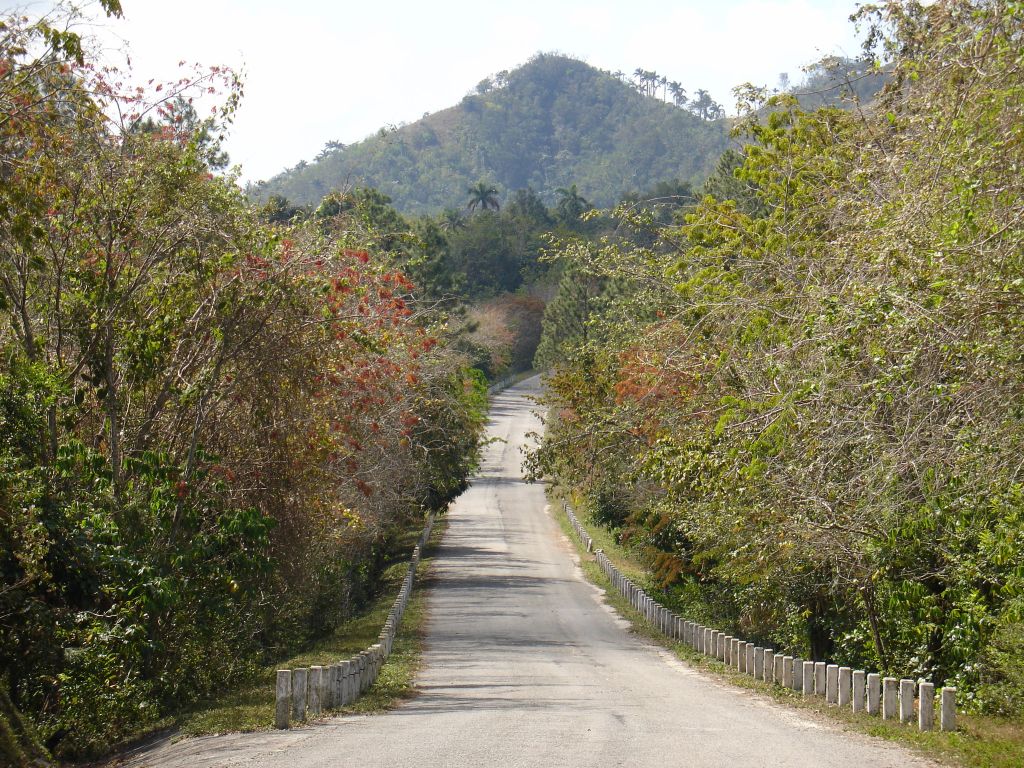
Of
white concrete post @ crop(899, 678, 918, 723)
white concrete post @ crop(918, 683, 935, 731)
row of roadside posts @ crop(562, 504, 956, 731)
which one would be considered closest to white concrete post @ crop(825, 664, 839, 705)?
row of roadside posts @ crop(562, 504, 956, 731)

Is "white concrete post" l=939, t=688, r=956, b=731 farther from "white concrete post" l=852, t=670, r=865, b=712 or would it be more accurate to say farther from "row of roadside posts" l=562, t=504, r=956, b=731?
"white concrete post" l=852, t=670, r=865, b=712

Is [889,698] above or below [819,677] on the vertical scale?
above

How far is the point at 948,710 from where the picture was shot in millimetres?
12703

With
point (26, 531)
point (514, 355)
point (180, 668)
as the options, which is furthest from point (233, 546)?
point (514, 355)

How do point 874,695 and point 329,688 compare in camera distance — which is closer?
point 874,695

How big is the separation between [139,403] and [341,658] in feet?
20.4

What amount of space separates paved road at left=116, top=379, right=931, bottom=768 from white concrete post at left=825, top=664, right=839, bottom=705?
653 mm

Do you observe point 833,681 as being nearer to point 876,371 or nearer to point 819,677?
point 819,677

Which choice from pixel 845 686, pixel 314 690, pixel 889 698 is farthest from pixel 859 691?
pixel 314 690

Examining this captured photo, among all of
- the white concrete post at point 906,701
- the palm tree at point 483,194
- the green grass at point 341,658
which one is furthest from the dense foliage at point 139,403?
the palm tree at point 483,194

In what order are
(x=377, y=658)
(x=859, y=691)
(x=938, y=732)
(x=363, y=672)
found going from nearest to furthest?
1. (x=938, y=732)
2. (x=859, y=691)
3. (x=363, y=672)
4. (x=377, y=658)

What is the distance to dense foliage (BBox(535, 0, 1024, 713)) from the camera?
10625mm

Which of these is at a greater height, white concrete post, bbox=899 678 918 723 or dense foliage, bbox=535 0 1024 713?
dense foliage, bbox=535 0 1024 713

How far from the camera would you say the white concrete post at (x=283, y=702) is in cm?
1290
